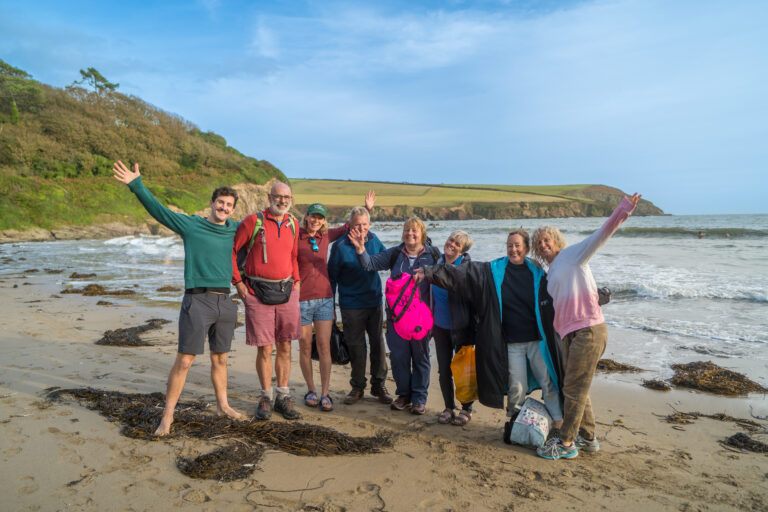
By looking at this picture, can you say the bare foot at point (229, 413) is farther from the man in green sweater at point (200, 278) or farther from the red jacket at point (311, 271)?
the red jacket at point (311, 271)

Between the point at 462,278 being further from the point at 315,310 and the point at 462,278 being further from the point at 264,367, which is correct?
the point at 264,367

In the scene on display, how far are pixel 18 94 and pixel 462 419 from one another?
2034 inches

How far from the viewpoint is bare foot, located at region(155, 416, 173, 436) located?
3489 millimetres

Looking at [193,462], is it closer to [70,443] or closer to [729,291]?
[70,443]

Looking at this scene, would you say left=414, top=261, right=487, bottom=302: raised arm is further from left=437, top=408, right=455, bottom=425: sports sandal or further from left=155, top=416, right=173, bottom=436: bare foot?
left=155, top=416, right=173, bottom=436: bare foot

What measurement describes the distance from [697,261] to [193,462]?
62.4 ft

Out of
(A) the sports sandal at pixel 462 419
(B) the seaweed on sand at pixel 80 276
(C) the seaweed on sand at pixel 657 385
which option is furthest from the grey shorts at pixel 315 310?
(B) the seaweed on sand at pixel 80 276

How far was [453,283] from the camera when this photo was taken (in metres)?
3.90

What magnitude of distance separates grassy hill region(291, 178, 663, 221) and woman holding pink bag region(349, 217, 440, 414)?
67631mm

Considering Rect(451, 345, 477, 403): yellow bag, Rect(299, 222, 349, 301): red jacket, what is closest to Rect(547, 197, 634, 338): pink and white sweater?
Rect(451, 345, 477, 403): yellow bag


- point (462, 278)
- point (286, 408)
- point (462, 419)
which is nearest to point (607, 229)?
point (462, 278)

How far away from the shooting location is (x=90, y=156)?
37.0 meters

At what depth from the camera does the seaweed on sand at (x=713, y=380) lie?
4.97 metres

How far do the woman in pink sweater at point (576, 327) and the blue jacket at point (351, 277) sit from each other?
1895mm
